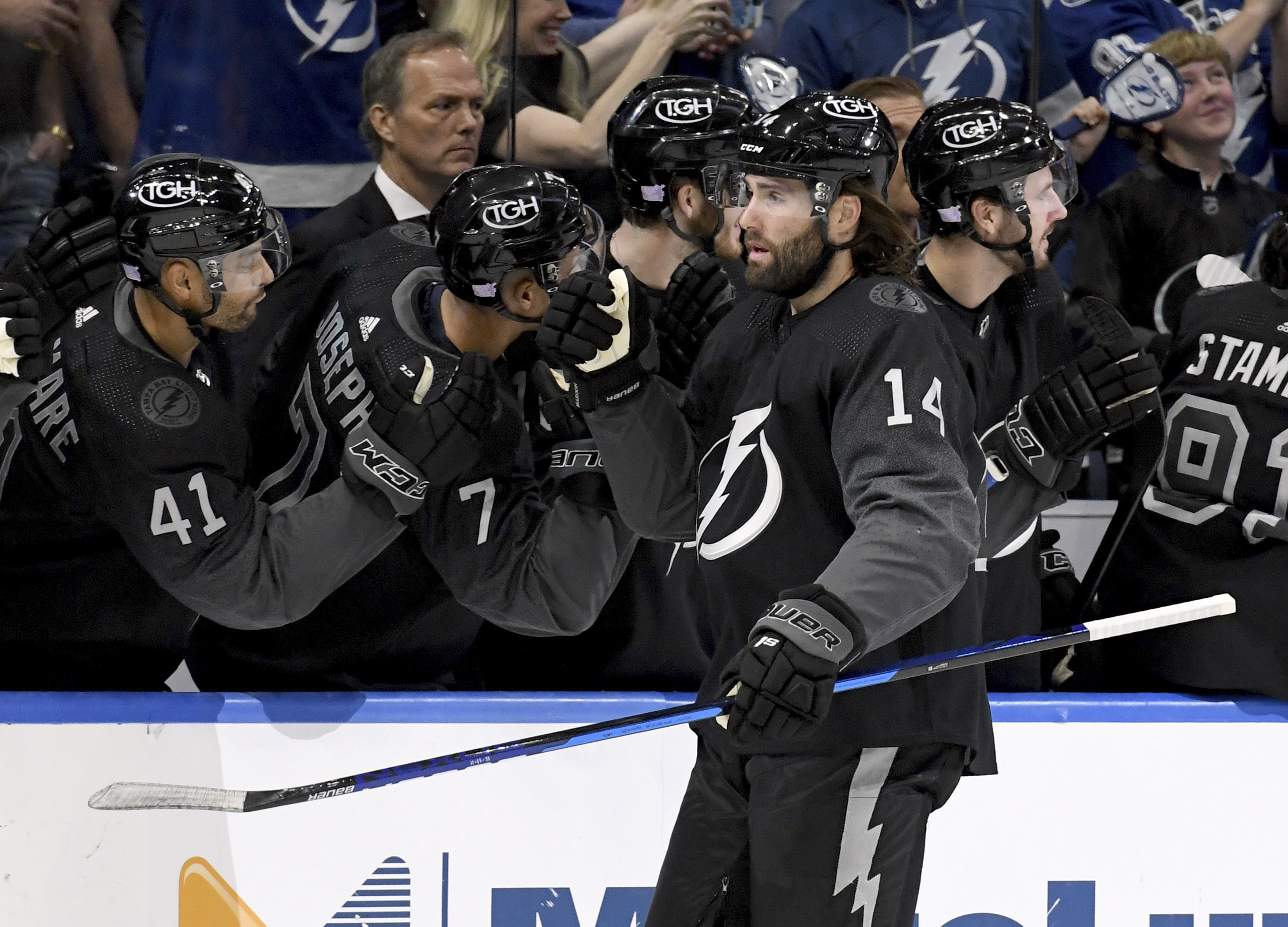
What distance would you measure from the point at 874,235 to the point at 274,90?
6.13 ft

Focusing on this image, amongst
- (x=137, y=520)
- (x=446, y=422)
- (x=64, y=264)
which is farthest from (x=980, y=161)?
(x=64, y=264)

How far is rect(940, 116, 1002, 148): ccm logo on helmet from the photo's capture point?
10.2ft

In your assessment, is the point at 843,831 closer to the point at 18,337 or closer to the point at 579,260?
the point at 579,260

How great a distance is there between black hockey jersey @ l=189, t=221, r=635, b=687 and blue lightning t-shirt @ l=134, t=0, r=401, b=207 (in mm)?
457

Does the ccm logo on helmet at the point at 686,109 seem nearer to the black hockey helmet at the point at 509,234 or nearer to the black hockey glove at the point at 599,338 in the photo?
the black hockey helmet at the point at 509,234

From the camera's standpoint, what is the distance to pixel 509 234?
2.97 m

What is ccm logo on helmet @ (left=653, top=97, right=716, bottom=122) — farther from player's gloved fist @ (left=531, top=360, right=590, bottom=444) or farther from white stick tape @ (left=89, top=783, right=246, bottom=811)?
white stick tape @ (left=89, top=783, right=246, bottom=811)

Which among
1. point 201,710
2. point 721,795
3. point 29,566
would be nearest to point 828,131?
point 721,795

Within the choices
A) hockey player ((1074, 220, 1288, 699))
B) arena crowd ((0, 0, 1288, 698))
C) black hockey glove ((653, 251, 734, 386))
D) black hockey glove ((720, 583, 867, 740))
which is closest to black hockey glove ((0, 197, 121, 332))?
arena crowd ((0, 0, 1288, 698))

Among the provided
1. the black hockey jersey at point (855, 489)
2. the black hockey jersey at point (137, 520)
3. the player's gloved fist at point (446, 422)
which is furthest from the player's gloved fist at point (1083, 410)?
the black hockey jersey at point (137, 520)

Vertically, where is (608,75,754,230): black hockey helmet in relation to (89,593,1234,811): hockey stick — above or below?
above

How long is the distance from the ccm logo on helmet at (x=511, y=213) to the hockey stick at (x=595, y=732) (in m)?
1.01

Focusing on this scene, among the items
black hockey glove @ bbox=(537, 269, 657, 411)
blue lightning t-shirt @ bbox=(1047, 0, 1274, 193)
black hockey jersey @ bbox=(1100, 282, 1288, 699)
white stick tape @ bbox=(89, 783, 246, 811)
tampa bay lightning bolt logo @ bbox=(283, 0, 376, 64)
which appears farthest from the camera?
blue lightning t-shirt @ bbox=(1047, 0, 1274, 193)

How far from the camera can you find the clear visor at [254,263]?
2977mm
